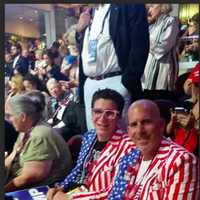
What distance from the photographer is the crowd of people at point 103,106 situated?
347 cm

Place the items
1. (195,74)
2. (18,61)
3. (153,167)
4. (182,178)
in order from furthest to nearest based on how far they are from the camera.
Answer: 1. (18,61)
2. (195,74)
3. (153,167)
4. (182,178)

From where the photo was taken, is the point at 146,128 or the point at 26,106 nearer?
the point at 146,128

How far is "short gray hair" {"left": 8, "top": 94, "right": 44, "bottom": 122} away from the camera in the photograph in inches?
143

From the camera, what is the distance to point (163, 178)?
331 cm

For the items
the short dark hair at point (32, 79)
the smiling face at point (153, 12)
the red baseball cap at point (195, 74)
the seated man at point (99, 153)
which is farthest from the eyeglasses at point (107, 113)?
the smiling face at point (153, 12)

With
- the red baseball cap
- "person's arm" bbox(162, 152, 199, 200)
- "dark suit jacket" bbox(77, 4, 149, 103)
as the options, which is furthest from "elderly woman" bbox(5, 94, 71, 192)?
the red baseball cap

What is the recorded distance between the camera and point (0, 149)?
3.63 meters

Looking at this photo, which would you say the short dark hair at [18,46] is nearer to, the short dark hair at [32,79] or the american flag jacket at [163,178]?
the short dark hair at [32,79]

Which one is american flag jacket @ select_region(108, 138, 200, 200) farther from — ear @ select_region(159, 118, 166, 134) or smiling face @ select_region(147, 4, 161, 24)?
smiling face @ select_region(147, 4, 161, 24)

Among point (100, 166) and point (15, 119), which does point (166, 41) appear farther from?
point (15, 119)

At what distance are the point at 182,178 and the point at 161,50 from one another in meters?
0.89

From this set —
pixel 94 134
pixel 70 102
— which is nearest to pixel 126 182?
pixel 94 134

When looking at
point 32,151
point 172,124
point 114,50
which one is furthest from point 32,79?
point 172,124

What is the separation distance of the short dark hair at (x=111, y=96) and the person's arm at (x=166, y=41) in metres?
0.38
